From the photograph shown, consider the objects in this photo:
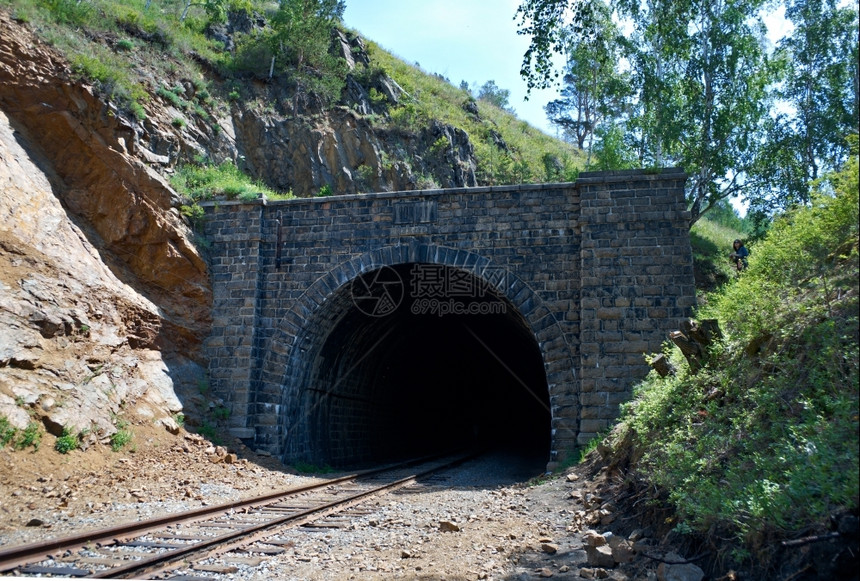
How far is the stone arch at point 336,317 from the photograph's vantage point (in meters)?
12.1

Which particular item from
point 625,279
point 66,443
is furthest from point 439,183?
point 66,443

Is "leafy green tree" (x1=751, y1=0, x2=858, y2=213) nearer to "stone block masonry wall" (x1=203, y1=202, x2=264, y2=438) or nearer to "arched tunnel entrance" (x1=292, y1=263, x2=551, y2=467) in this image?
"arched tunnel entrance" (x1=292, y1=263, x2=551, y2=467)

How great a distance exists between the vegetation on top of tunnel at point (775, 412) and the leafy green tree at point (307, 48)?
18.3m

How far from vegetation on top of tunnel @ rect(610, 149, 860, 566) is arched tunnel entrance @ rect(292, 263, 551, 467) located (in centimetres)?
622

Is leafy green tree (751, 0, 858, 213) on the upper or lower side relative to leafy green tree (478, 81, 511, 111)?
lower

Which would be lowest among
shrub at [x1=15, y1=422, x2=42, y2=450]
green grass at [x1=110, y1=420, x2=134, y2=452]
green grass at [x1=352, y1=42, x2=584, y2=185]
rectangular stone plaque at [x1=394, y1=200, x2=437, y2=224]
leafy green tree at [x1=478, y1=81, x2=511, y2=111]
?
green grass at [x1=110, y1=420, x2=134, y2=452]

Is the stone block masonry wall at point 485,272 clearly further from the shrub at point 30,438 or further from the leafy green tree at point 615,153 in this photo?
the leafy green tree at point 615,153

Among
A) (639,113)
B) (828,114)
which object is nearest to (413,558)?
(828,114)

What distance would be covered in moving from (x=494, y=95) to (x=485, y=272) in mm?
50971

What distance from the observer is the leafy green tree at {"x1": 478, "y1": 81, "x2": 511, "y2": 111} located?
58.0m

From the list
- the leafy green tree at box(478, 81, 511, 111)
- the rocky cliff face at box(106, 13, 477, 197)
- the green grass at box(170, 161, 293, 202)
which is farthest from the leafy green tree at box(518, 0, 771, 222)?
the leafy green tree at box(478, 81, 511, 111)

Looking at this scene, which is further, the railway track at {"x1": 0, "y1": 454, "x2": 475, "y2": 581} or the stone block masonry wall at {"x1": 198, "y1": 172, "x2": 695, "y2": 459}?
the stone block masonry wall at {"x1": 198, "y1": 172, "x2": 695, "y2": 459}

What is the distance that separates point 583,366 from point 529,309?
156cm

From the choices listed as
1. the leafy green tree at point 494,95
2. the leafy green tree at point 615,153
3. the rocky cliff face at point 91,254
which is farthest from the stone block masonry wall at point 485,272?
the leafy green tree at point 494,95
